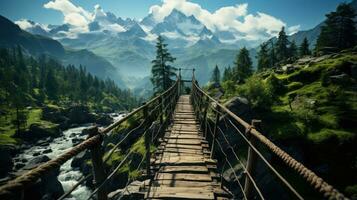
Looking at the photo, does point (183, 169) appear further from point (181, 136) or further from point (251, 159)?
point (181, 136)

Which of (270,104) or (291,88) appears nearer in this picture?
(270,104)

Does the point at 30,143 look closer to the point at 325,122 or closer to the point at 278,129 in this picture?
the point at 278,129

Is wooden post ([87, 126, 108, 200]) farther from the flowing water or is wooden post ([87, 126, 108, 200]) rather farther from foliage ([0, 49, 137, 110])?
foliage ([0, 49, 137, 110])

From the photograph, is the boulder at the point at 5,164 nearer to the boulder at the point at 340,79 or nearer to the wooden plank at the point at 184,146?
the wooden plank at the point at 184,146

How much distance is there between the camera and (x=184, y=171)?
5.48 m

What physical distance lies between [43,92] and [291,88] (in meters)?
103

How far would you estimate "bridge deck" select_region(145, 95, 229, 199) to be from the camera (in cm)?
445

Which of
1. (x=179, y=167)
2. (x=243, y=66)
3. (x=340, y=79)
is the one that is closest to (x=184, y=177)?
(x=179, y=167)

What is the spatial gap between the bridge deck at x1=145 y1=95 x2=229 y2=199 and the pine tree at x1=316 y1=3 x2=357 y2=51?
53259 millimetres

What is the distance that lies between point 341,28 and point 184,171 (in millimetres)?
61284

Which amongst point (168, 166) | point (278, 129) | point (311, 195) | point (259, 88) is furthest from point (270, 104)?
point (168, 166)

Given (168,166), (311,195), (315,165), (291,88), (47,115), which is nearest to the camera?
(168,166)

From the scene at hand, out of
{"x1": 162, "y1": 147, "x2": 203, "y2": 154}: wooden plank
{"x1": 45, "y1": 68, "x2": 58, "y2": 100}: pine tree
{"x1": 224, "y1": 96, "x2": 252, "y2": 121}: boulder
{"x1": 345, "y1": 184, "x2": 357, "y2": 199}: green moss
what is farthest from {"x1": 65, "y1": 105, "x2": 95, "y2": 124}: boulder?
{"x1": 162, "y1": 147, "x2": 203, "y2": 154}: wooden plank

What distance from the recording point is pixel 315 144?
1797cm
